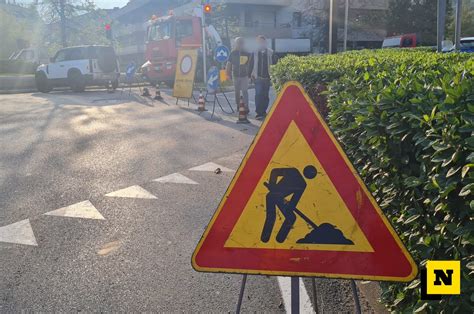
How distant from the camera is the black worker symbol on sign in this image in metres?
2.49

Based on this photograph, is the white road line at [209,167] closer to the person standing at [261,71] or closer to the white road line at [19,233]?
the white road line at [19,233]

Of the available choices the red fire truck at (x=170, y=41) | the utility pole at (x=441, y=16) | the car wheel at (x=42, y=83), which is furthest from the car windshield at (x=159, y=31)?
the utility pole at (x=441, y=16)

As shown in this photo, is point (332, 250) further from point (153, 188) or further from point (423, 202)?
point (153, 188)

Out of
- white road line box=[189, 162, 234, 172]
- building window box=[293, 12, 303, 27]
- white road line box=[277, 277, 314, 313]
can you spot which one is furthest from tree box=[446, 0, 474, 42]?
white road line box=[277, 277, 314, 313]

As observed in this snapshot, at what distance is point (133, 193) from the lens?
6.71 metres

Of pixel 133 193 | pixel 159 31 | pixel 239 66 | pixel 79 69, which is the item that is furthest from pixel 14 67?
pixel 133 193

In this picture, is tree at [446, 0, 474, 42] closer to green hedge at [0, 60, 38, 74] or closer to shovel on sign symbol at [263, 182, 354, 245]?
green hedge at [0, 60, 38, 74]

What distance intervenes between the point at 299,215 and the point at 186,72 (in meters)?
13.8

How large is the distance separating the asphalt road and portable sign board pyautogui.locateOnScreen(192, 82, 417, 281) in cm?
123

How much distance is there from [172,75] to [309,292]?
2113 cm

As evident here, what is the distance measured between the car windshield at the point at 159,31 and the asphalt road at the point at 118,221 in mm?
13337

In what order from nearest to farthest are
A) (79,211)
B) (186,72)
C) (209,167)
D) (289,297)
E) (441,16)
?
(289,297)
(79,211)
(209,167)
(441,16)
(186,72)

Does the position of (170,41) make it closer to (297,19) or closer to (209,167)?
(209,167)

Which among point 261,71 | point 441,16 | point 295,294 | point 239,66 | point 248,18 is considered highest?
point 248,18
